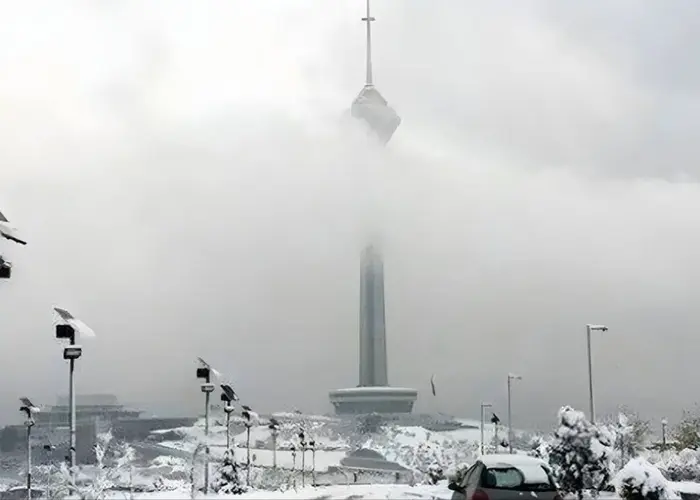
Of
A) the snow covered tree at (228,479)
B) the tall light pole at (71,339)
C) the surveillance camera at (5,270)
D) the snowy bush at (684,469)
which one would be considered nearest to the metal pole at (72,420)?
the tall light pole at (71,339)

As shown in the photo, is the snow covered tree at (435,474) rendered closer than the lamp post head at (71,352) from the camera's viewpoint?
Answer: No

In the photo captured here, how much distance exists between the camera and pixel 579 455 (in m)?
28.7

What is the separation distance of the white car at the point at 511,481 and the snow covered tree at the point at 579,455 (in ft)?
28.2

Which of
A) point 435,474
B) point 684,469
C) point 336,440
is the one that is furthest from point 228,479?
point 336,440

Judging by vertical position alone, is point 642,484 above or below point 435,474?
above

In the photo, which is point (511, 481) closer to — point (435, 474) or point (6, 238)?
Answer: point (6, 238)

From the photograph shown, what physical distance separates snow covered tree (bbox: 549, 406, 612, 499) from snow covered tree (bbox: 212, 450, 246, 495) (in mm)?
12406

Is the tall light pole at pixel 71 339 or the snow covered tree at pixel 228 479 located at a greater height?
the tall light pole at pixel 71 339

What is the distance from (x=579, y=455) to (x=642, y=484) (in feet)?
10.2

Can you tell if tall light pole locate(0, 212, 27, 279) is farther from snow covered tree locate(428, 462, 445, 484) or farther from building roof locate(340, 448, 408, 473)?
building roof locate(340, 448, 408, 473)

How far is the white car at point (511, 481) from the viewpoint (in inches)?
763

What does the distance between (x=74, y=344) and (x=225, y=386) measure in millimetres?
21561

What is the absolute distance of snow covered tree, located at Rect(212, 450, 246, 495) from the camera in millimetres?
36750

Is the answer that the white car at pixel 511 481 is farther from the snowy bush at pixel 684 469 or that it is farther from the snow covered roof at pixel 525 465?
the snowy bush at pixel 684 469
